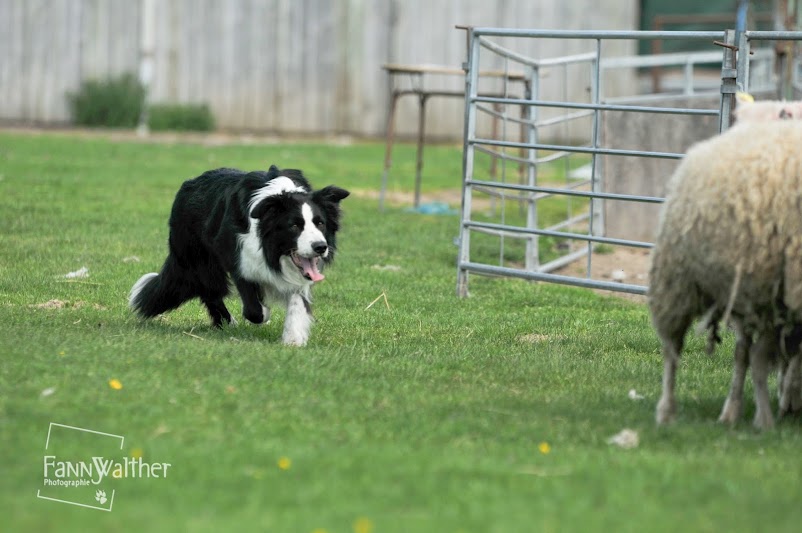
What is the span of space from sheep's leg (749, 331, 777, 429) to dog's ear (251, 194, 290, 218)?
265cm

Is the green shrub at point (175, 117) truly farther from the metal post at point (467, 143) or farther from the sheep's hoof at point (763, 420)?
the sheep's hoof at point (763, 420)

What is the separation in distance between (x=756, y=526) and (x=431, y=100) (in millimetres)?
16404

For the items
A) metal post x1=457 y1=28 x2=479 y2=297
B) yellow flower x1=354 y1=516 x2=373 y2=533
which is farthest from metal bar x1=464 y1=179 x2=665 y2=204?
yellow flower x1=354 y1=516 x2=373 y2=533

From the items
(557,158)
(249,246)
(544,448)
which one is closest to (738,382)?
(544,448)

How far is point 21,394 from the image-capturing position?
478cm

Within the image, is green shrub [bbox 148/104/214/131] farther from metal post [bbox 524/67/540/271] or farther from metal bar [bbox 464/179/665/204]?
metal bar [bbox 464/179/665/204]

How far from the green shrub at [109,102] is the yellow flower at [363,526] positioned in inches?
656

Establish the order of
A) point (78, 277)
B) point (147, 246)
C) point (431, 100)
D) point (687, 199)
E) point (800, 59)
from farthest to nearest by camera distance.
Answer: point (431, 100), point (800, 59), point (147, 246), point (78, 277), point (687, 199)

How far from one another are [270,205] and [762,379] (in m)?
2.77

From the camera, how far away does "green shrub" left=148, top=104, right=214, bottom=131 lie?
1948cm

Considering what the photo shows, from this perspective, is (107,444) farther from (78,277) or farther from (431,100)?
(431,100)

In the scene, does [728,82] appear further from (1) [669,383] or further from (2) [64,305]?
(2) [64,305]

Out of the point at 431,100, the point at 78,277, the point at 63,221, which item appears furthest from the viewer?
the point at 431,100

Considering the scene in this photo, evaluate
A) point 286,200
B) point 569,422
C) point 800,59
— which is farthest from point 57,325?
point 800,59
